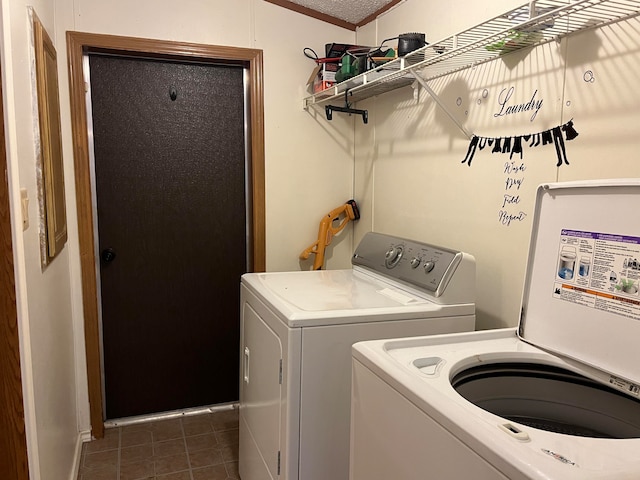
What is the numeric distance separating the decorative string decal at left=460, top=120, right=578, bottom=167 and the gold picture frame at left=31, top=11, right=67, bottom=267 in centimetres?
156

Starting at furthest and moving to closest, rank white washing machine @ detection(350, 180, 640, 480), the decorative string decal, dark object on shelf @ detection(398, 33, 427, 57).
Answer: dark object on shelf @ detection(398, 33, 427, 57) < the decorative string decal < white washing machine @ detection(350, 180, 640, 480)

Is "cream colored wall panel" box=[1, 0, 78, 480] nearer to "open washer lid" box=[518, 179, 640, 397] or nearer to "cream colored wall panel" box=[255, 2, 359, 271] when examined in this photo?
"cream colored wall panel" box=[255, 2, 359, 271]

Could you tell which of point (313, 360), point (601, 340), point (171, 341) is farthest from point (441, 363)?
point (171, 341)

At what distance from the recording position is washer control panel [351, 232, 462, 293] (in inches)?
65.0

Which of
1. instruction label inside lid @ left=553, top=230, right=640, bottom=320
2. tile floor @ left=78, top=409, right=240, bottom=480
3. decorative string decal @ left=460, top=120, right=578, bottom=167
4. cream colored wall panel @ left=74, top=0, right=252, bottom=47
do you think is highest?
cream colored wall panel @ left=74, top=0, right=252, bottom=47

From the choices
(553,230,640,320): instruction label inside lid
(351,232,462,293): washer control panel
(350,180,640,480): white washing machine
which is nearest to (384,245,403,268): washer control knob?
(351,232,462,293): washer control panel

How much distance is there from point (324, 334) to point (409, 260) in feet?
1.63

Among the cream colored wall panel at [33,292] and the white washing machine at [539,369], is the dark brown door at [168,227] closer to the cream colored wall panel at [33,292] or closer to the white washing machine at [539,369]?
the cream colored wall panel at [33,292]

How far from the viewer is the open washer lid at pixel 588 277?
1073mm

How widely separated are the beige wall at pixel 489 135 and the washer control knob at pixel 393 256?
26 centimetres

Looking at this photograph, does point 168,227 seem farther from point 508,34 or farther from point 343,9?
point 508,34

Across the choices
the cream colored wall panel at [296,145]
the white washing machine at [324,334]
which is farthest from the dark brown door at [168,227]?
the white washing machine at [324,334]

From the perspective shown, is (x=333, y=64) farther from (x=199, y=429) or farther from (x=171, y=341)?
(x=199, y=429)

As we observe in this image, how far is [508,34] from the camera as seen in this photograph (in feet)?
4.80
